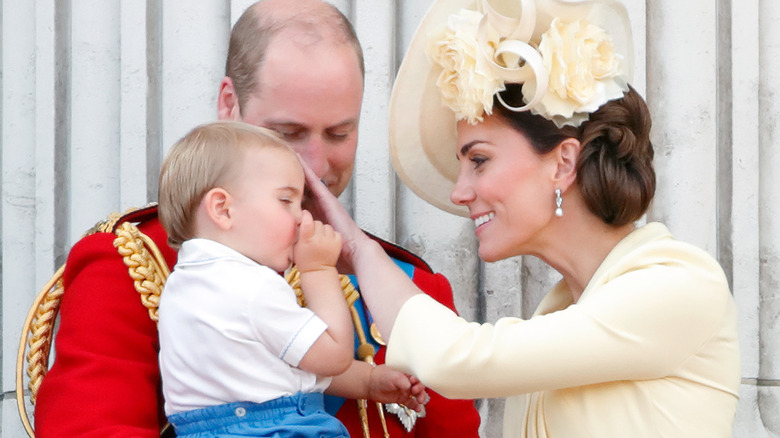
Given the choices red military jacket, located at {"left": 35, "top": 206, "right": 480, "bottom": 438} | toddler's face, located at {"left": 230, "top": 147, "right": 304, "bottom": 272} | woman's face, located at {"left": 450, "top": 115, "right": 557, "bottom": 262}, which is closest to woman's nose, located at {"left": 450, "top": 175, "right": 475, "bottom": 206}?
woman's face, located at {"left": 450, "top": 115, "right": 557, "bottom": 262}

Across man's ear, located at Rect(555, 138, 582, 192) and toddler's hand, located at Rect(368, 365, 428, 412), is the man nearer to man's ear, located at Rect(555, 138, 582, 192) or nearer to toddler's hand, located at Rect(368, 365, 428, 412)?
toddler's hand, located at Rect(368, 365, 428, 412)

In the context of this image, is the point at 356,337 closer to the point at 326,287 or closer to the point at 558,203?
the point at 326,287

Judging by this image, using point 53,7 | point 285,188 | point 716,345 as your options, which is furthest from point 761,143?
point 53,7

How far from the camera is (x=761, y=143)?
2.94 m

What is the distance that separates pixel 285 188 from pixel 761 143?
156 centimetres

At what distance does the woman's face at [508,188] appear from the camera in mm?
2109

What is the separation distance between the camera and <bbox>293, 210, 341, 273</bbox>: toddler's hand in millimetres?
1974

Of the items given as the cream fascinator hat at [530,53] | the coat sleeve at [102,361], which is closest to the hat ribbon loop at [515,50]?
the cream fascinator hat at [530,53]

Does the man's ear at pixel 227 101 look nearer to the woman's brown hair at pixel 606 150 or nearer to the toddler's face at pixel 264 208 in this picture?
the toddler's face at pixel 264 208

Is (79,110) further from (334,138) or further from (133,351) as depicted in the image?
(133,351)

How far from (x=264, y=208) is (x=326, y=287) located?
0.19 metres

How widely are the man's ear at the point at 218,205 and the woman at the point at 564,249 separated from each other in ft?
1.01

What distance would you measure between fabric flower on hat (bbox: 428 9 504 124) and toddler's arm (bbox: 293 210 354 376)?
365 mm

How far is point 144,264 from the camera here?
204cm
